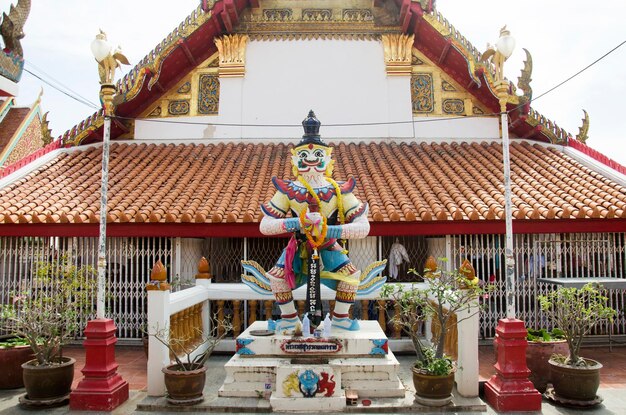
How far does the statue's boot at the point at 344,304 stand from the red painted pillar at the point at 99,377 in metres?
2.81

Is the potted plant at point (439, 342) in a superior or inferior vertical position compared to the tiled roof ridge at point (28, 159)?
inferior

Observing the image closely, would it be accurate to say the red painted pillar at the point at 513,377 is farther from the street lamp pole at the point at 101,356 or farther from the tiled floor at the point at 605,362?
the street lamp pole at the point at 101,356

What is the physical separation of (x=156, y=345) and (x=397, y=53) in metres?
9.24

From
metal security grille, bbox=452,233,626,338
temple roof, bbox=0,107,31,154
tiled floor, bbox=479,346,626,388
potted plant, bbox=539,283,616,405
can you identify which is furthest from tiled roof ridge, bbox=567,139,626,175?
temple roof, bbox=0,107,31,154

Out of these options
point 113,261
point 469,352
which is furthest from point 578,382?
point 113,261

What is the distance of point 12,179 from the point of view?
412 inches

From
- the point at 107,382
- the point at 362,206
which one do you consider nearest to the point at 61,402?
the point at 107,382

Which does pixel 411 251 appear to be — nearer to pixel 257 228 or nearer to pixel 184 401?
pixel 257 228

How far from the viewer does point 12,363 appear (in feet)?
22.4

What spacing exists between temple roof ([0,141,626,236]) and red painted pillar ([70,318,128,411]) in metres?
3.14

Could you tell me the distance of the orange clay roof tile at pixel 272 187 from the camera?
9.03m

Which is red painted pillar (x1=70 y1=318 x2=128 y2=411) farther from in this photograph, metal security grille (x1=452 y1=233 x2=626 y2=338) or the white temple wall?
the white temple wall

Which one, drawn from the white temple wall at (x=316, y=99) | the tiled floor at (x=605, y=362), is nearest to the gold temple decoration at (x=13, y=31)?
the white temple wall at (x=316, y=99)

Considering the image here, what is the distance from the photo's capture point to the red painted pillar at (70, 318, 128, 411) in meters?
5.96
